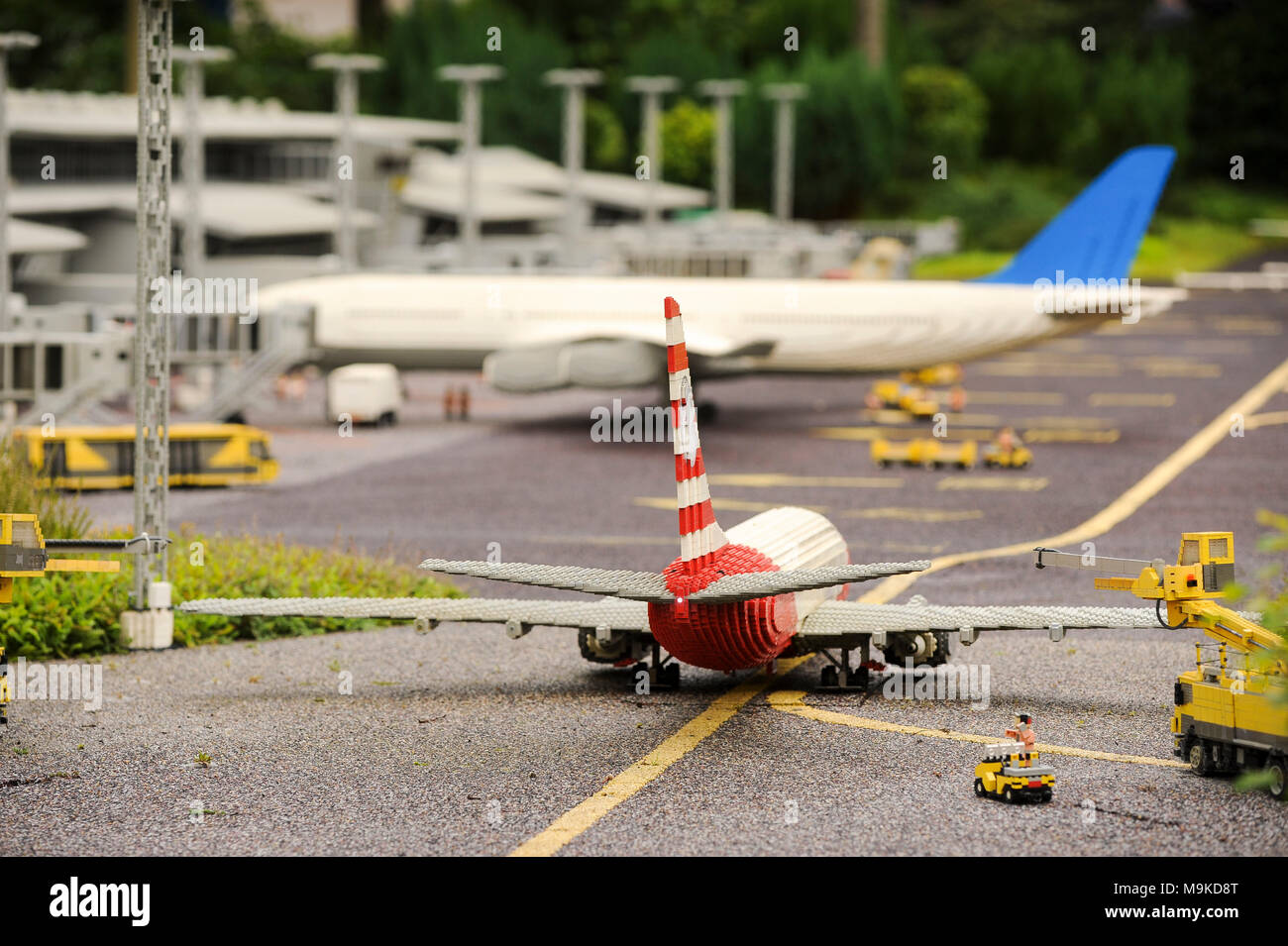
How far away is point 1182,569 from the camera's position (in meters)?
20.1

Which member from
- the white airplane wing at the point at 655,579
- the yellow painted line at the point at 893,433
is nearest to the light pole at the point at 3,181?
the yellow painted line at the point at 893,433

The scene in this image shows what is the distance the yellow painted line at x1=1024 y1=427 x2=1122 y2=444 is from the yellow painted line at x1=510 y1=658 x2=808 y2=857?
2736cm

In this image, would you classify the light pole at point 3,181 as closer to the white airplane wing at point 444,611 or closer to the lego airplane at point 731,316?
the lego airplane at point 731,316

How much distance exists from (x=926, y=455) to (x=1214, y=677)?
25.3m

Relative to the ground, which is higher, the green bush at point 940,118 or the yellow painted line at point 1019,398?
the green bush at point 940,118

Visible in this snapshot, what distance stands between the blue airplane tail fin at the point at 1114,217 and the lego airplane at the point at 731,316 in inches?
1.5

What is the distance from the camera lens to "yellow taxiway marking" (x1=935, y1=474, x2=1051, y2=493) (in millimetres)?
42750

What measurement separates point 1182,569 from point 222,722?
1163 cm

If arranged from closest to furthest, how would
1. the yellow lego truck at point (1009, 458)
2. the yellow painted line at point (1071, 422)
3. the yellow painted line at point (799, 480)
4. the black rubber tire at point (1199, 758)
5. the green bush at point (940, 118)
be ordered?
1. the black rubber tire at point (1199, 758)
2. the yellow painted line at point (799, 480)
3. the yellow lego truck at point (1009, 458)
4. the yellow painted line at point (1071, 422)
5. the green bush at point (940, 118)

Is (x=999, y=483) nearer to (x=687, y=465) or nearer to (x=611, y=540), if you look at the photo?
(x=611, y=540)

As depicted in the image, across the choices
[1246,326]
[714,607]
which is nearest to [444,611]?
[714,607]

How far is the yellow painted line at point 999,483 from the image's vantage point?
140 ft

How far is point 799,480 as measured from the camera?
43.9 metres
